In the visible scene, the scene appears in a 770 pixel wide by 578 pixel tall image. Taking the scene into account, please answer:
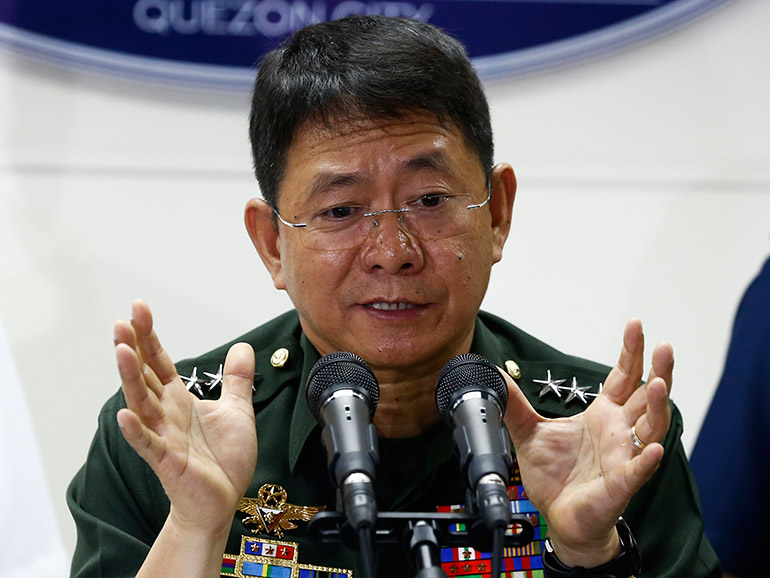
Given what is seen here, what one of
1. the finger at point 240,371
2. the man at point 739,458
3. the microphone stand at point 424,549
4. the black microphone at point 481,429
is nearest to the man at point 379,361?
the finger at point 240,371

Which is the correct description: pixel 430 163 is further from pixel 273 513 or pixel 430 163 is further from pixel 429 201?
pixel 273 513

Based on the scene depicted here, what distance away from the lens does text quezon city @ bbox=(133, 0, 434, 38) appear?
2879mm

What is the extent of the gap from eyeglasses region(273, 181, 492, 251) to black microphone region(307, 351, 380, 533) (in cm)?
50

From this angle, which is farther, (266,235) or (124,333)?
(266,235)

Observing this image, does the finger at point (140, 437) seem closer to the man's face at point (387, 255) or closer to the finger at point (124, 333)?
the finger at point (124, 333)

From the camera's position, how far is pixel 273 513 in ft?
6.97

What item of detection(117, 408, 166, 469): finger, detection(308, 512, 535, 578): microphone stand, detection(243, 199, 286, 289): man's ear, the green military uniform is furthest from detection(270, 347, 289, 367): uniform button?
detection(308, 512, 535, 578): microphone stand

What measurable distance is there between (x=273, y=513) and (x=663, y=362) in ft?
2.93

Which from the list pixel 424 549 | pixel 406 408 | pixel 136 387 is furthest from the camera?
pixel 406 408

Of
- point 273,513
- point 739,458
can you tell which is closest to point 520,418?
point 273,513

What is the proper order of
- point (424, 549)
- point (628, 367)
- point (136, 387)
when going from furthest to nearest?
point (628, 367)
point (136, 387)
point (424, 549)

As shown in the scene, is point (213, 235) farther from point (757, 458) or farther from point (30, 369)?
point (757, 458)

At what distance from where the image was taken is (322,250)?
206cm

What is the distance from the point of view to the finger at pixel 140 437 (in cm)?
156
